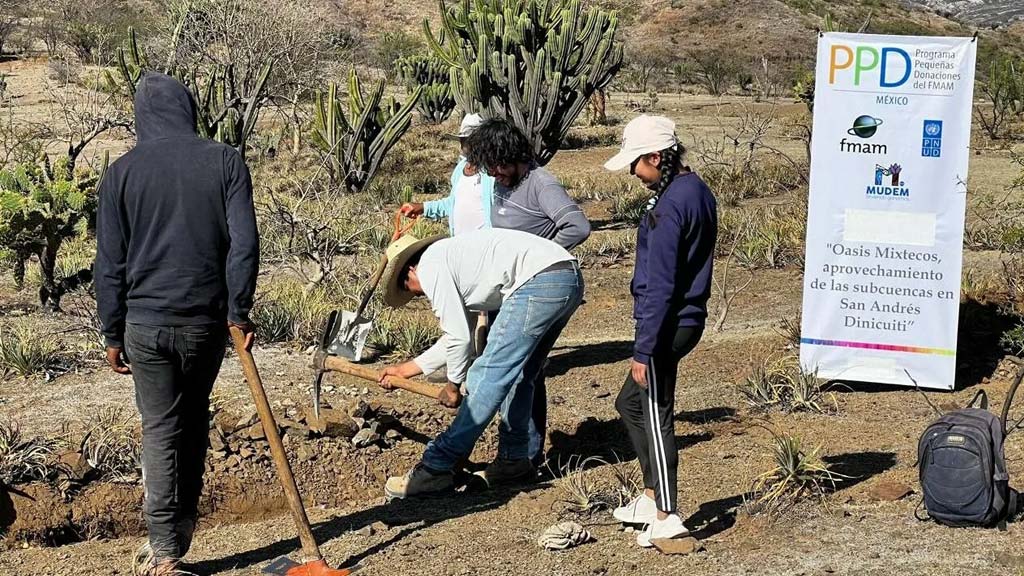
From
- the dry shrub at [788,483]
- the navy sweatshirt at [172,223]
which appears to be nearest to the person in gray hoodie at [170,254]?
the navy sweatshirt at [172,223]

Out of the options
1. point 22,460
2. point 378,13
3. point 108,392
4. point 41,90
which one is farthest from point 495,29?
point 378,13

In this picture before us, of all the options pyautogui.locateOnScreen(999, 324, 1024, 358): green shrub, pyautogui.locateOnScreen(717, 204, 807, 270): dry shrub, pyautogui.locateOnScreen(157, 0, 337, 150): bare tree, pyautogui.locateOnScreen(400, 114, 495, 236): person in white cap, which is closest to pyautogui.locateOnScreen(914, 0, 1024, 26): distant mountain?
pyautogui.locateOnScreen(157, 0, 337, 150): bare tree

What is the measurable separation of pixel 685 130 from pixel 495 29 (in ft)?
28.1

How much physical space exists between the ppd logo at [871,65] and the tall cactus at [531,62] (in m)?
9.89

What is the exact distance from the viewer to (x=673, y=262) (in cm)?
453

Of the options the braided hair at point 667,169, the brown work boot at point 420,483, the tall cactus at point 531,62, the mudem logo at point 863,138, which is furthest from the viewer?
the tall cactus at point 531,62

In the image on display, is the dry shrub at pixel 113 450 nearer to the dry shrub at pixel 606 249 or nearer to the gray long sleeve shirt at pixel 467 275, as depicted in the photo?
the gray long sleeve shirt at pixel 467 275

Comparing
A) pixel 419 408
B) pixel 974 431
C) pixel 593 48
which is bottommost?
pixel 419 408

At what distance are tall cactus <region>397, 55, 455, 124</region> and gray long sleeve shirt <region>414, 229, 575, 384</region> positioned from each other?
67.8ft

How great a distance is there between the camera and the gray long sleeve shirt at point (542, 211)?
5785 millimetres

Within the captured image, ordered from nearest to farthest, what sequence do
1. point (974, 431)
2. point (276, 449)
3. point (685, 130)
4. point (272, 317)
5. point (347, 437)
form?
point (276, 449)
point (974, 431)
point (347, 437)
point (272, 317)
point (685, 130)

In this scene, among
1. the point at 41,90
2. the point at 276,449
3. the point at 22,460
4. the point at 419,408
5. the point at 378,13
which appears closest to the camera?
the point at 276,449

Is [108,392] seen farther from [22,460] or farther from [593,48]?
[593,48]

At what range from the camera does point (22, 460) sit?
19.7ft
